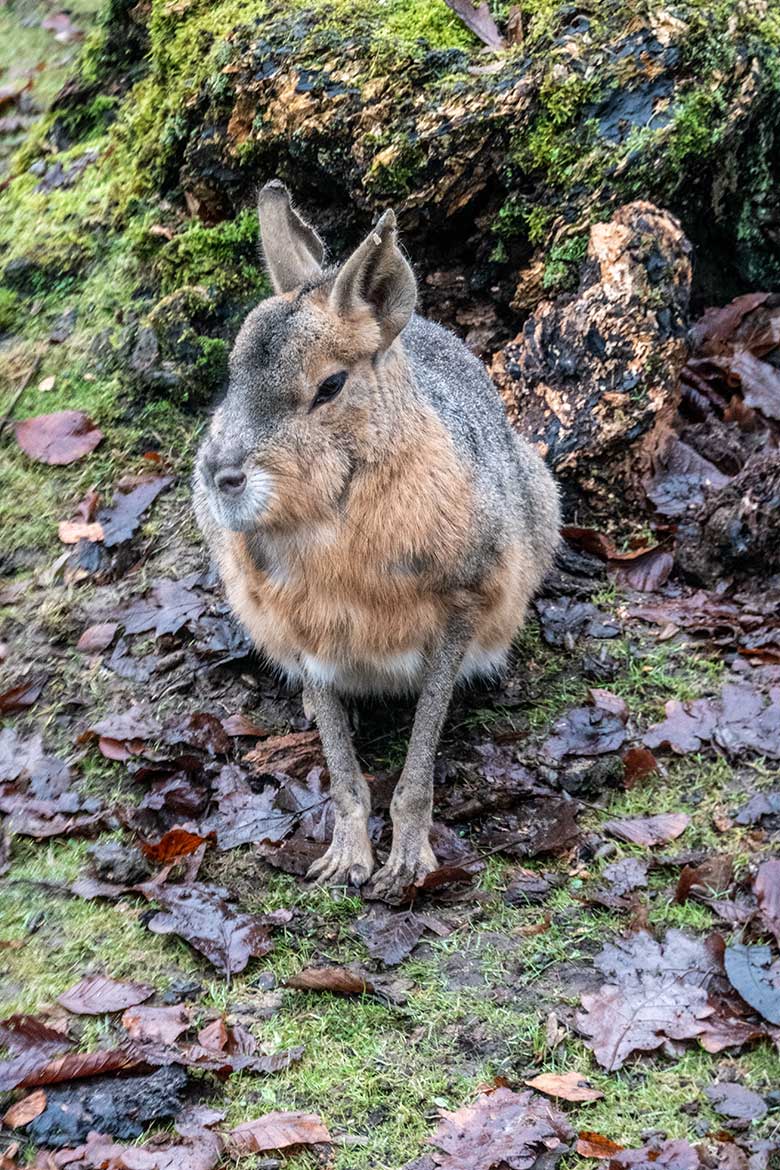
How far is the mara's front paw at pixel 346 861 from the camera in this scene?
Result: 4766 millimetres

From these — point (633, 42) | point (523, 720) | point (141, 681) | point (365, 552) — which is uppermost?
point (633, 42)

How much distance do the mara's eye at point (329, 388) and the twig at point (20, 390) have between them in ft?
9.94

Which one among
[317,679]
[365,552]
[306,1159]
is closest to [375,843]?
[317,679]

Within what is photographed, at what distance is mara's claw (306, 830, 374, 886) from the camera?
4.76m

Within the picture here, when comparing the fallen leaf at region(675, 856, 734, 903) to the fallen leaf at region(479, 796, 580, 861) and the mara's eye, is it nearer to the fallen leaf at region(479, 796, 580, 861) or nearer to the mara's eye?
the fallen leaf at region(479, 796, 580, 861)

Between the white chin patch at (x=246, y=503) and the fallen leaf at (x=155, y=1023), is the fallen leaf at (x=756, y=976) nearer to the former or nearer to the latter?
the fallen leaf at (x=155, y=1023)

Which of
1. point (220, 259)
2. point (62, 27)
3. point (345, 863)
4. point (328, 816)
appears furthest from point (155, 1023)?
point (62, 27)

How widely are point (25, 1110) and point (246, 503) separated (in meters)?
1.91

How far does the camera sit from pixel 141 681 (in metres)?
5.67

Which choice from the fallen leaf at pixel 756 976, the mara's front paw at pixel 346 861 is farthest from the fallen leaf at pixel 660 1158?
the mara's front paw at pixel 346 861

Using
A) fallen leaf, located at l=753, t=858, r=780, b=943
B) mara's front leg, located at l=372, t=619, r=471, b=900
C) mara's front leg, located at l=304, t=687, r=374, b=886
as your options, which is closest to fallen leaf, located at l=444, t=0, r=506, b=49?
mara's front leg, located at l=372, t=619, r=471, b=900

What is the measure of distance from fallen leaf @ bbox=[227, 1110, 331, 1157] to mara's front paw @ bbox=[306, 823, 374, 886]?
115 centimetres

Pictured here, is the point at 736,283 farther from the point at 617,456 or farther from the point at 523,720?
the point at 523,720

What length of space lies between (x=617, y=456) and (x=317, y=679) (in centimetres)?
207
